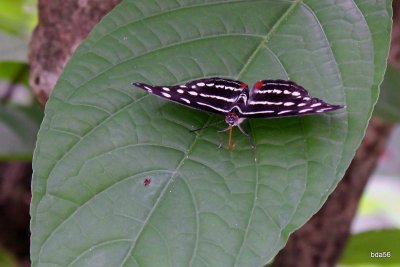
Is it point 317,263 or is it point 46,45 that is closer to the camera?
point 46,45

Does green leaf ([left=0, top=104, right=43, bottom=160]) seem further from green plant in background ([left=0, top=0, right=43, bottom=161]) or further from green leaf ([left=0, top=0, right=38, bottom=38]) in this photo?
green leaf ([left=0, top=0, right=38, bottom=38])

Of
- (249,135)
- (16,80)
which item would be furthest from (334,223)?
(16,80)

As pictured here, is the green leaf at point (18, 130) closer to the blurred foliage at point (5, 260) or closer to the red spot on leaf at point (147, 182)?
the blurred foliage at point (5, 260)

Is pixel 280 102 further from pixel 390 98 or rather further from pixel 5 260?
pixel 5 260

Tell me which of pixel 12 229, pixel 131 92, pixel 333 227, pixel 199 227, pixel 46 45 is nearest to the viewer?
pixel 199 227

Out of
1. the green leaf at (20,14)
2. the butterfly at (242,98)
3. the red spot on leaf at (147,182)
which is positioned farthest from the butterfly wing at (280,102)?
the green leaf at (20,14)

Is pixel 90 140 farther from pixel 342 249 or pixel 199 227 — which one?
pixel 342 249

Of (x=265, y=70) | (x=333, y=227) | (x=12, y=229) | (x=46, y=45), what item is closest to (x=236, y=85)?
(x=265, y=70)
